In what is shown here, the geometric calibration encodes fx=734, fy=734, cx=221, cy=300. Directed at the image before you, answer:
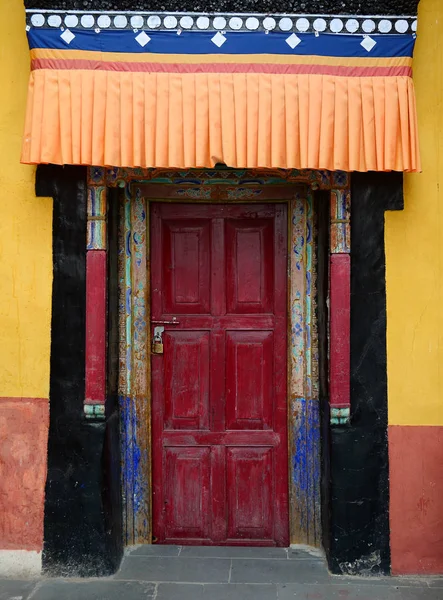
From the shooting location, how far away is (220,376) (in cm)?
490

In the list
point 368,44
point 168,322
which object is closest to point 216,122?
point 368,44

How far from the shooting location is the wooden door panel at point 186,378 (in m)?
4.91

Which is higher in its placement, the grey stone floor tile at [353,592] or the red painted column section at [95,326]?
the red painted column section at [95,326]

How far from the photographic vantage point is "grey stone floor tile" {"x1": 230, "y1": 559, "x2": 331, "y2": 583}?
177 inches

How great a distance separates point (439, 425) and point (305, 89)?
2.17 meters

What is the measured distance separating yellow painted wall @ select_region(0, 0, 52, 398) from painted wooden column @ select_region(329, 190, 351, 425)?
68.5 inches

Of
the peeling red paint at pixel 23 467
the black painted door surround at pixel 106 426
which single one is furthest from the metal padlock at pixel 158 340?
the peeling red paint at pixel 23 467

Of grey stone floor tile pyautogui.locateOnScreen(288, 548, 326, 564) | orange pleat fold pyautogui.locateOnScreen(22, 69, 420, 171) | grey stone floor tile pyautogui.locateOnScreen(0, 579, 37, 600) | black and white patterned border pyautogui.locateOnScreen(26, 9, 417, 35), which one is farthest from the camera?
grey stone floor tile pyautogui.locateOnScreen(288, 548, 326, 564)

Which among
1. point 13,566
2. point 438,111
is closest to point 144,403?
point 13,566

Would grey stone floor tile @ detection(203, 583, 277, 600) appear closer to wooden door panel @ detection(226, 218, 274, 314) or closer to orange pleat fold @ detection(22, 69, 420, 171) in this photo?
wooden door panel @ detection(226, 218, 274, 314)

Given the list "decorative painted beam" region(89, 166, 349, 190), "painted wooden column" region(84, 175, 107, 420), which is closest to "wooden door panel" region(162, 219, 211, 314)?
"decorative painted beam" region(89, 166, 349, 190)

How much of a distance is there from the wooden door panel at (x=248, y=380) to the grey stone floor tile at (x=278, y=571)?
868mm

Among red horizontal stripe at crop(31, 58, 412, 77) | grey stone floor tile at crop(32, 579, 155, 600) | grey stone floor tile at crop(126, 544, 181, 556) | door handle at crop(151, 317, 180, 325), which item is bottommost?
grey stone floor tile at crop(32, 579, 155, 600)

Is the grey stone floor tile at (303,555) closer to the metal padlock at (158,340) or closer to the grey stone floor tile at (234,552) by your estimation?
the grey stone floor tile at (234,552)
